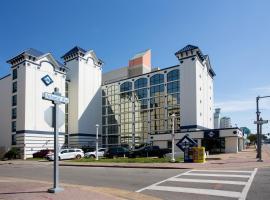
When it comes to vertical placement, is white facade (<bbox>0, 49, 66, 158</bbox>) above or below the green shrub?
above

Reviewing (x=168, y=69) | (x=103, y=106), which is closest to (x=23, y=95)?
(x=103, y=106)

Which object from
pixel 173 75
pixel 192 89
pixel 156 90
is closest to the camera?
pixel 192 89

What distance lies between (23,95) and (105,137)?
2354cm

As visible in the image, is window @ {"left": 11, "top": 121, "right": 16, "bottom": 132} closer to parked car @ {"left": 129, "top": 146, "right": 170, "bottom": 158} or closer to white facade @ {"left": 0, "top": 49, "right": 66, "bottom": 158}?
white facade @ {"left": 0, "top": 49, "right": 66, "bottom": 158}

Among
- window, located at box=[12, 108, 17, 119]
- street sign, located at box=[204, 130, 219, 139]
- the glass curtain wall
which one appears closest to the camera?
street sign, located at box=[204, 130, 219, 139]

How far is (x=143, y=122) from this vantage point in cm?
7125

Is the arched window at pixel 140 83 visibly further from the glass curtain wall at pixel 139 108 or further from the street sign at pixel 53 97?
the street sign at pixel 53 97

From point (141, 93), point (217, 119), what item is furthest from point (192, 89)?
point (217, 119)

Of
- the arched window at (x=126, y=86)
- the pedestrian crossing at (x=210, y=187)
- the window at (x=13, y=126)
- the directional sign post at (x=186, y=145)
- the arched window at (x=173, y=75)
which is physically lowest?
the pedestrian crossing at (x=210, y=187)

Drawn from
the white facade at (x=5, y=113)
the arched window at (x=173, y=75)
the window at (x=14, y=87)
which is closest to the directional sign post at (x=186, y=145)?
the arched window at (x=173, y=75)

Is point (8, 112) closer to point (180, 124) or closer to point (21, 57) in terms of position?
point (21, 57)

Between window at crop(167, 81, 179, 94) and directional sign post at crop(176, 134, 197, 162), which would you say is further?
window at crop(167, 81, 179, 94)

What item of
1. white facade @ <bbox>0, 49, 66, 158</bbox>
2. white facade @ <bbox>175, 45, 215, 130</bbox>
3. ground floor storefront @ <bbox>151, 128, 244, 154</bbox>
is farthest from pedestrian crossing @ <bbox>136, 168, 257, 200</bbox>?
white facade @ <bbox>0, 49, 66, 158</bbox>

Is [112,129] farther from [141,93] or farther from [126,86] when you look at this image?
[141,93]
